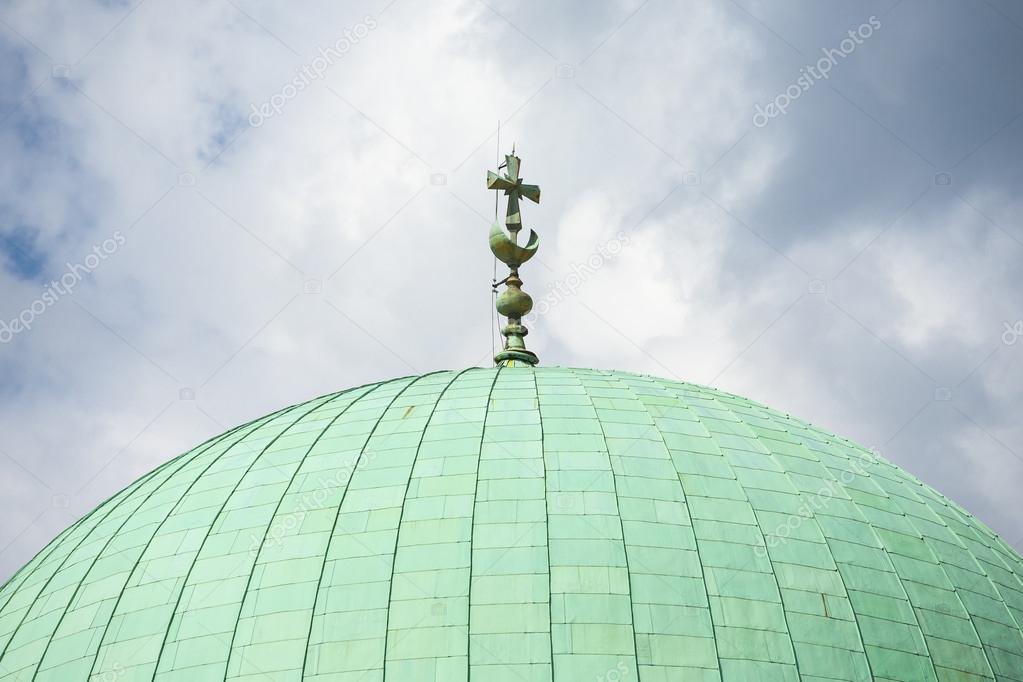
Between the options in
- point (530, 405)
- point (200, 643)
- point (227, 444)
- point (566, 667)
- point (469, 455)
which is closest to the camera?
point (566, 667)

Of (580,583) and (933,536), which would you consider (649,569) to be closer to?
(580,583)

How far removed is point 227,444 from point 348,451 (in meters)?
4.06

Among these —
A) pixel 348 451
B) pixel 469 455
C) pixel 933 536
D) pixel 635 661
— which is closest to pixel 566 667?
pixel 635 661

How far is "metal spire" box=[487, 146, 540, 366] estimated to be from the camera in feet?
97.9

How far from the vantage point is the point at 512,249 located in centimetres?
3017

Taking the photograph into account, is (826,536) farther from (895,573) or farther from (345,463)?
(345,463)

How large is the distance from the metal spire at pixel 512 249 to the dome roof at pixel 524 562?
5333 millimetres

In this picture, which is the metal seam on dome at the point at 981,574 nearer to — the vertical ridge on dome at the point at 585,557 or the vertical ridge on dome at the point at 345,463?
the vertical ridge on dome at the point at 585,557

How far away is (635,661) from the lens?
1764 centimetres

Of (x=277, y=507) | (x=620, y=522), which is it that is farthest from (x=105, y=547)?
(x=620, y=522)

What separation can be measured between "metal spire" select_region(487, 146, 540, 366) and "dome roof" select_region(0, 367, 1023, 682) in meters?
5.33

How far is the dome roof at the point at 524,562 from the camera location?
18094mm

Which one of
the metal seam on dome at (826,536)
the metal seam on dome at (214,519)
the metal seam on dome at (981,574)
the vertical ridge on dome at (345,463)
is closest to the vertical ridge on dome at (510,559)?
the vertical ridge on dome at (345,463)

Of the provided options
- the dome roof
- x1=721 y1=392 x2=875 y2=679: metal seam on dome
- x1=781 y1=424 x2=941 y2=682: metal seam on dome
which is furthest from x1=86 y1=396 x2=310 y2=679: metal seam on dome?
x1=781 y1=424 x2=941 y2=682: metal seam on dome
